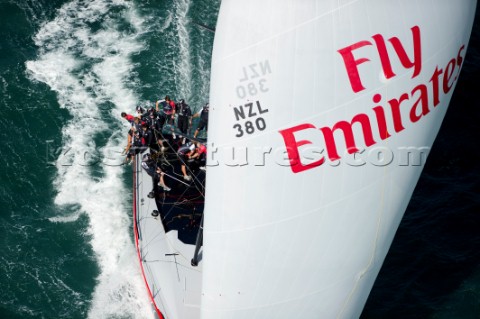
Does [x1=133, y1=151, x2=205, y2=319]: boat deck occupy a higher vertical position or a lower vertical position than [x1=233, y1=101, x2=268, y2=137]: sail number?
lower

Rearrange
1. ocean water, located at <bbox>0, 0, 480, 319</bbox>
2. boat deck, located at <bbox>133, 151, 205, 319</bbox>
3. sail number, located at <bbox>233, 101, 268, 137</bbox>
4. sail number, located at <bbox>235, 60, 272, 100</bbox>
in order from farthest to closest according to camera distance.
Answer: ocean water, located at <bbox>0, 0, 480, 319</bbox>, boat deck, located at <bbox>133, 151, 205, 319</bbox>, sail number, located at <bbox>233, 101, 268, 137</bbox>, sail number, located at <bbox>235, 60, 272, 100</bbox>

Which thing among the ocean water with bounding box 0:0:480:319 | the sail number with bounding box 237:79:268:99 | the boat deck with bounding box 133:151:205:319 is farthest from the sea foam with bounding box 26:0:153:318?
the sail number with bounding box 237:79:268:99

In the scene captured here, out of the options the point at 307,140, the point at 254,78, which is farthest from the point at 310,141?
the point at 254,78

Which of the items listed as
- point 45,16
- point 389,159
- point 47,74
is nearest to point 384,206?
point 389,159

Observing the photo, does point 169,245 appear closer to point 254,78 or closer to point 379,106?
point 254,78

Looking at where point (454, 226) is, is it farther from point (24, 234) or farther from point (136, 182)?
point (24, 234)

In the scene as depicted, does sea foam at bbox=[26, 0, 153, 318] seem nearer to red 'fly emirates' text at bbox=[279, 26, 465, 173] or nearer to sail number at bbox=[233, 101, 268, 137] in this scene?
sail number at bbox=[233, 101, 268, 137]

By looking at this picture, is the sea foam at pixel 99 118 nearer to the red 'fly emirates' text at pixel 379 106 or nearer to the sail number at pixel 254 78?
the red 'fly emirates' text at pixel 379 106
